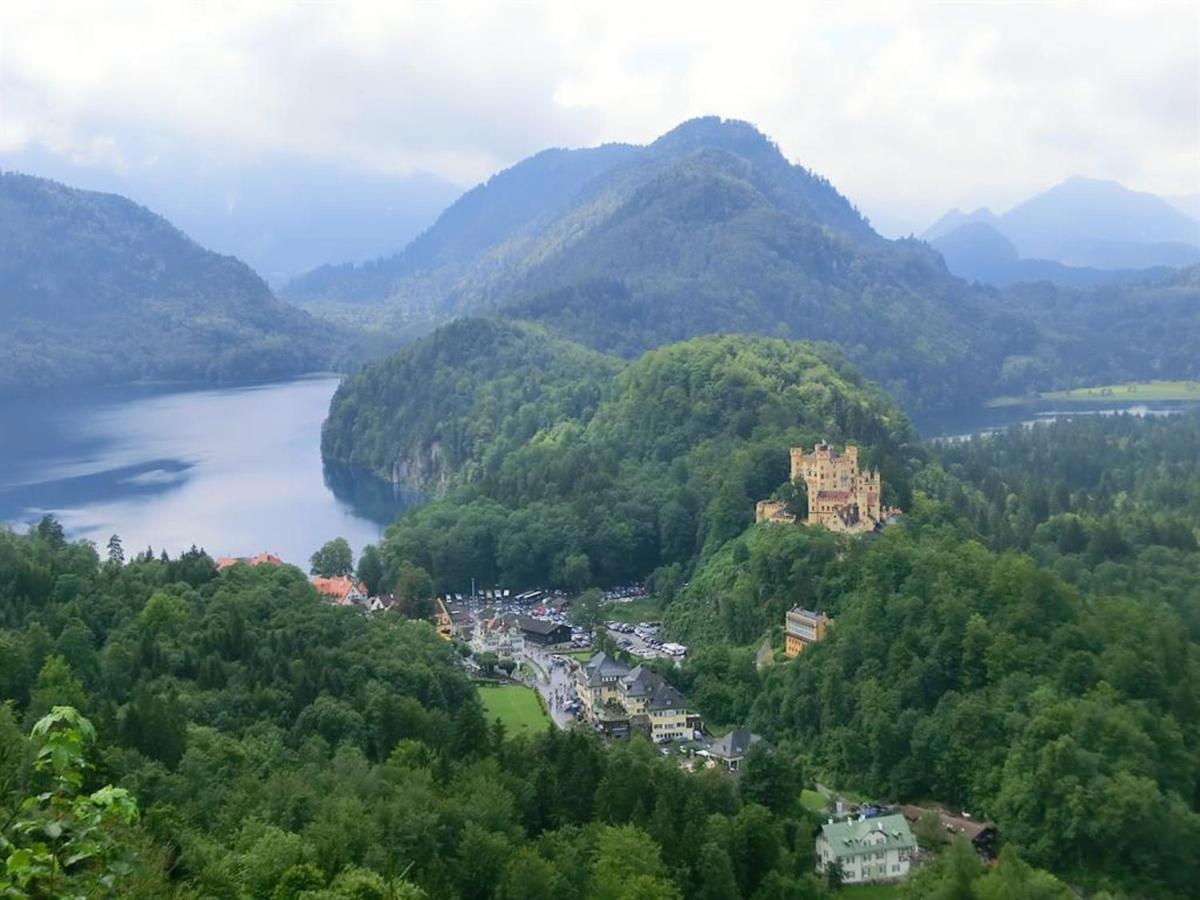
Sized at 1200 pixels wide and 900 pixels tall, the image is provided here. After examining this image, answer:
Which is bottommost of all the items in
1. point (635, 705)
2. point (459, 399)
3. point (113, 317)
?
point (635, 705)

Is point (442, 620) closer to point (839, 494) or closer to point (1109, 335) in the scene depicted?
point (839, 494)

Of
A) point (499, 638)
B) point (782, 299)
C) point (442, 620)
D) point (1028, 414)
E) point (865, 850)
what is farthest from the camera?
point (782, 299)

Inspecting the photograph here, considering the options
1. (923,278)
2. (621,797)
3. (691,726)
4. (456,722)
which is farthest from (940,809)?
(923,278)

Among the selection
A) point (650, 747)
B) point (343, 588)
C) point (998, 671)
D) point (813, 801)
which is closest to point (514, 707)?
point (650, 747)

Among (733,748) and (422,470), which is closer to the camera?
(733,748)

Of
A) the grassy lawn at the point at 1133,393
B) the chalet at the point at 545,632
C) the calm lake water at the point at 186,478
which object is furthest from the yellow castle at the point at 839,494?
the grassy lawn at the point at 1133,393

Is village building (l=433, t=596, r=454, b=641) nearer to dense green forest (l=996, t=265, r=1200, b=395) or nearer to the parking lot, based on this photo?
the parking lot

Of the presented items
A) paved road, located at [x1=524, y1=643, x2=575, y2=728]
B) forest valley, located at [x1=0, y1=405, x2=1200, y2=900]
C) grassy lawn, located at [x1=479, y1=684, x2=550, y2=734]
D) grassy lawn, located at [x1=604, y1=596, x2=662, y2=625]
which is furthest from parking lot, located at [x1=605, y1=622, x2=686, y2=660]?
grassy lawn, located at [x1=479, y1=684, x2=550, y2=734]
